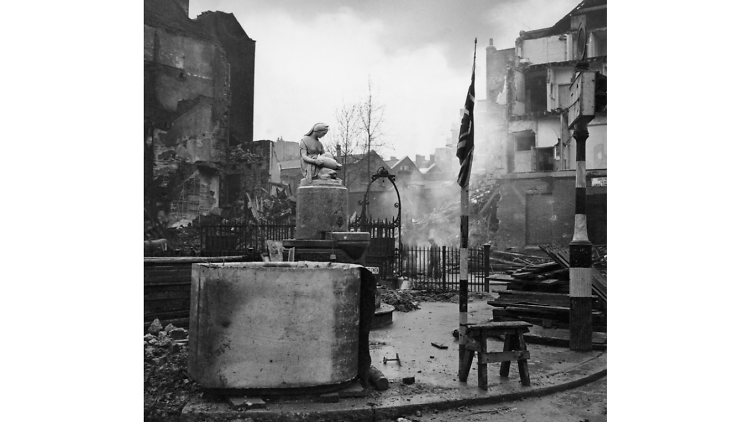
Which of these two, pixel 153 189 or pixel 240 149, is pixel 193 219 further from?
pixel 240 149

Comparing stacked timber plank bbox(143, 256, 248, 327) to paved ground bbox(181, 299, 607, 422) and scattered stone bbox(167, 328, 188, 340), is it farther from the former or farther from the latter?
paved ground bbox(181, 299, 607, 422)

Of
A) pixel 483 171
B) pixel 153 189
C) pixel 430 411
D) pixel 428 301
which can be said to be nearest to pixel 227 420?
pixel 430 411

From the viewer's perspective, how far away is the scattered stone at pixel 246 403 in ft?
11.5

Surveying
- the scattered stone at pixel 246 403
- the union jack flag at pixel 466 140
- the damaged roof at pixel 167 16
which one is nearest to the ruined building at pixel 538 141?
the union jack flag at pixel 466 140

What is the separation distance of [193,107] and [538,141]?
876 centimetres

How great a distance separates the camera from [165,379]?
4.07 m

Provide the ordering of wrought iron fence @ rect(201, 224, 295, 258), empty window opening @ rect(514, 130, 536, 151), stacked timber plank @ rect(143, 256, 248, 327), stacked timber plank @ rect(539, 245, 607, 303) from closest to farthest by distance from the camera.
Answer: stacked timber plank @ rect(143, 256, 248, 327) < stacked timber plank @ rect(539, 245, 607, 303) < empty window opening @ rect(514, 130, 536, 151) < wrought iron fence @ rect(201, 224, 295, 258)

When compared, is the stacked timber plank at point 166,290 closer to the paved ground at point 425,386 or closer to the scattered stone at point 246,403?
the paved ground at point 425,386

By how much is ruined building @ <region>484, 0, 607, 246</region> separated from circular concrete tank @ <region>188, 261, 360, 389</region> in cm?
473

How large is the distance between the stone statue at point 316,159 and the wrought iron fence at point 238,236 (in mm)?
5914

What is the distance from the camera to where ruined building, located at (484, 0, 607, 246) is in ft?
28.6

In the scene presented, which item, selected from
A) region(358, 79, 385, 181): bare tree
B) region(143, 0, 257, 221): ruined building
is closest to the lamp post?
region(358, 79, 385, 181): bare tree

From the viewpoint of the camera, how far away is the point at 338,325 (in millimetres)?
3789

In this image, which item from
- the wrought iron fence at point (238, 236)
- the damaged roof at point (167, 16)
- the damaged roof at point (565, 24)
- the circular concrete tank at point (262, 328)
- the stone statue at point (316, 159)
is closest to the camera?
the circular concrete tank at point (262, 328)
